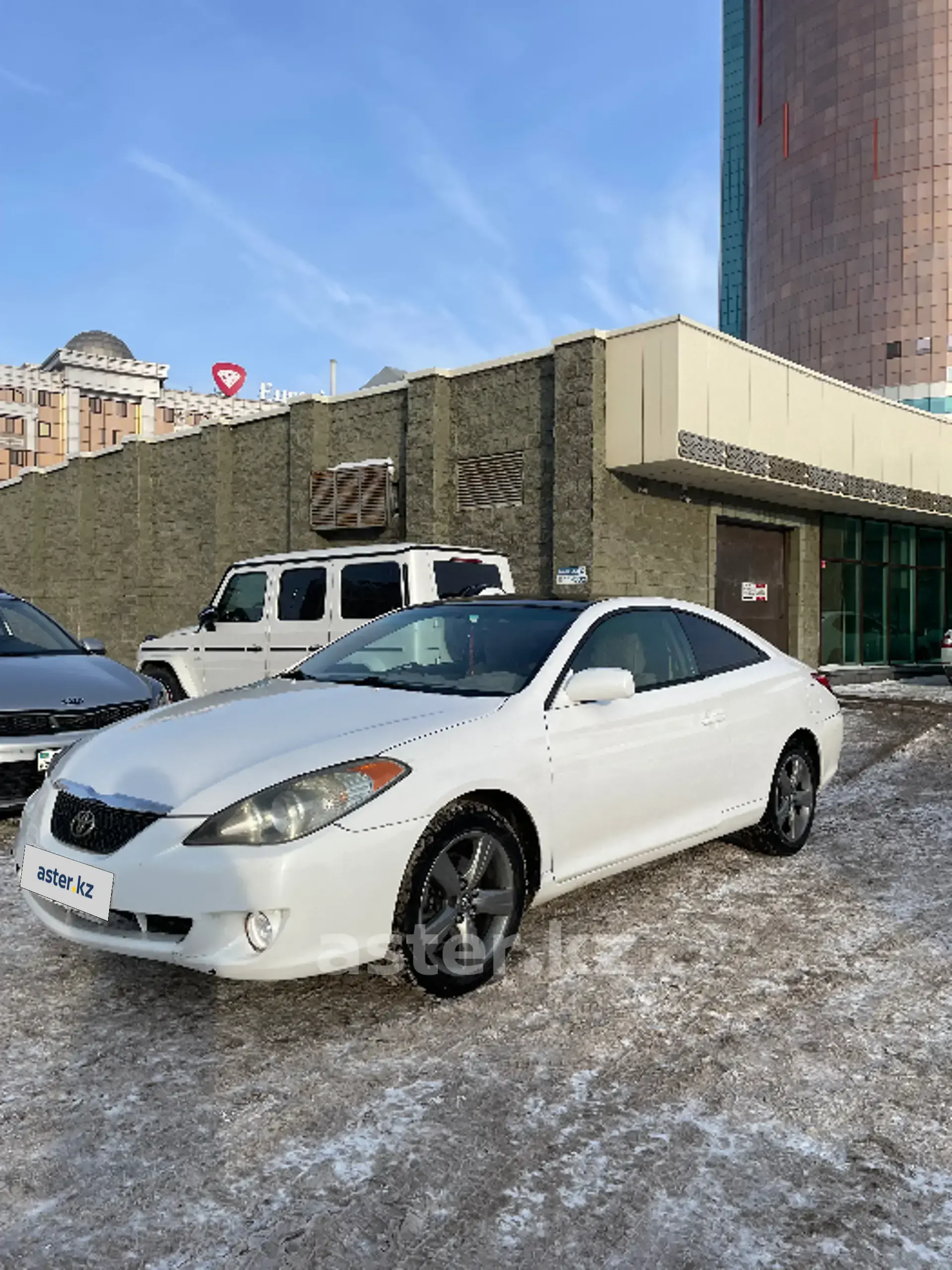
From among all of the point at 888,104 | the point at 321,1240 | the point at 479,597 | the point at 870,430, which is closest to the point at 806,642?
the point at 870,430

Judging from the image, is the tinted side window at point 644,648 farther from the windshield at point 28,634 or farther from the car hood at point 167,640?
the car hood at point 167,640

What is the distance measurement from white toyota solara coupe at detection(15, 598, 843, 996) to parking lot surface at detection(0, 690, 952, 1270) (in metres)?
0.32

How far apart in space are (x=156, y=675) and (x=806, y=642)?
13.8 metres

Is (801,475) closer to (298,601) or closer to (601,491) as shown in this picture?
(601,491)

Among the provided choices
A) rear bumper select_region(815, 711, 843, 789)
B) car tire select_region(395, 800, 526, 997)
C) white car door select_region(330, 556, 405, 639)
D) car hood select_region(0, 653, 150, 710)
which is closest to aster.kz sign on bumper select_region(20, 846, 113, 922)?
car tire select_region(395, 800, 526, 997)

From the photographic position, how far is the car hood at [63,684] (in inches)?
228

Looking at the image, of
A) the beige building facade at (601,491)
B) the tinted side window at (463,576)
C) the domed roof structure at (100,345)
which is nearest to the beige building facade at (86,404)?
the domed roof structure at (100,345)

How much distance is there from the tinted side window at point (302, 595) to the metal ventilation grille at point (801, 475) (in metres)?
6.62

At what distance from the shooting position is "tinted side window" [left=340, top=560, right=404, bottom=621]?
27.2 ft

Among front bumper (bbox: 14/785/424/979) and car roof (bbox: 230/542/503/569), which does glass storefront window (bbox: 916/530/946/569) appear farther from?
front bumper (bbox: 14/785/424/979)

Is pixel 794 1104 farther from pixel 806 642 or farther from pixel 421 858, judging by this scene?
pixel 806 642

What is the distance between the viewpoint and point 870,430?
18531 millimetres

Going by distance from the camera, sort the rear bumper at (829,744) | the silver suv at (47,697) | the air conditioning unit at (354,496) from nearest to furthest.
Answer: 1. the silver suv at (47,697)
2. the rear bumper at (829,744)
3. the air conditioning unit at (354,496)

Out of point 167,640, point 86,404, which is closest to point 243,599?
point 167,640
